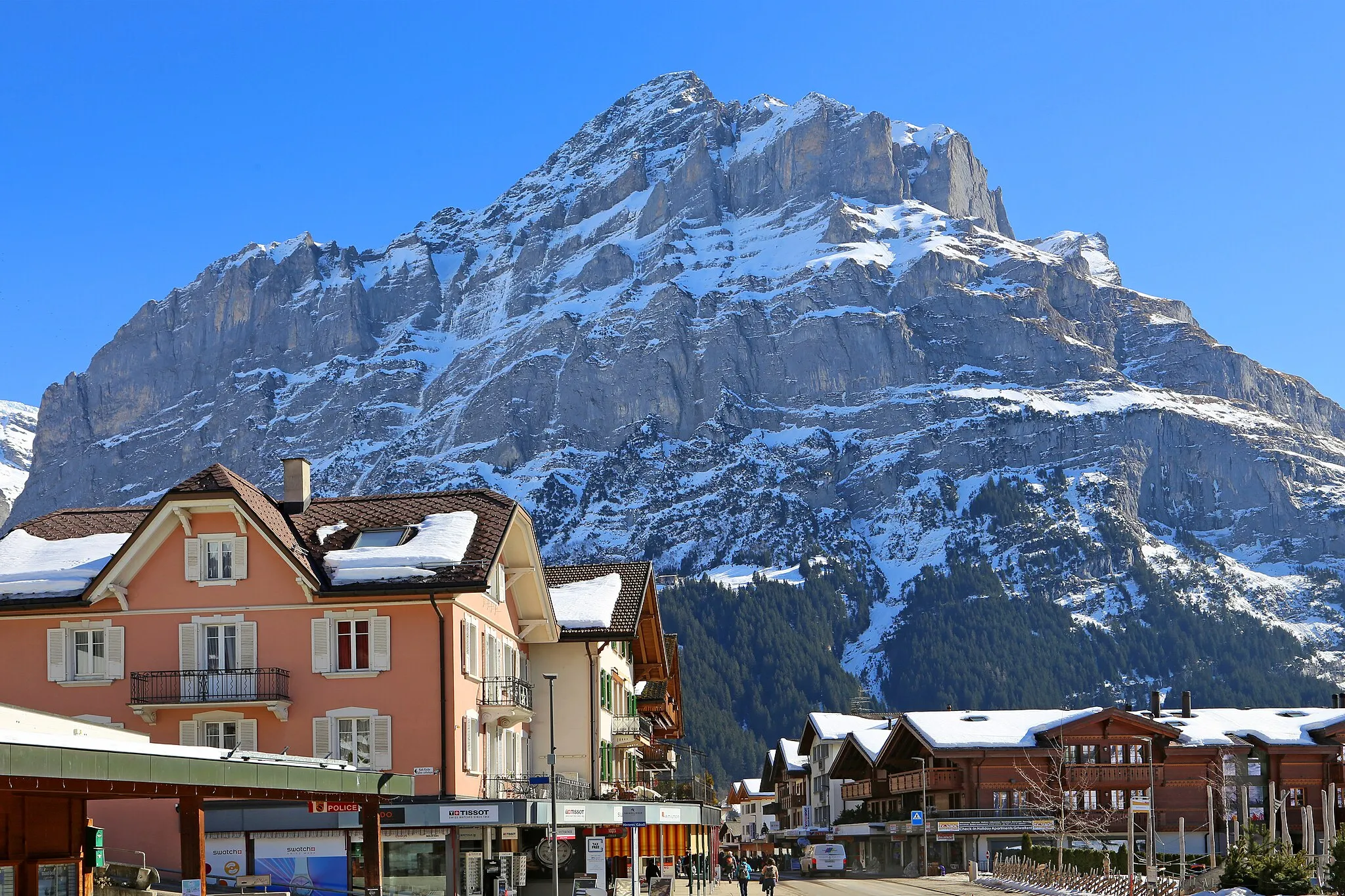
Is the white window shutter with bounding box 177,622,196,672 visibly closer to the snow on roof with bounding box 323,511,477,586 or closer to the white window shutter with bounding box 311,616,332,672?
the white window shutter with bounding box 311,616,332,672

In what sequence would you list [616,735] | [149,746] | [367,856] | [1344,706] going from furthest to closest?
[1344,706], [616,735], [367,856], [149,746]

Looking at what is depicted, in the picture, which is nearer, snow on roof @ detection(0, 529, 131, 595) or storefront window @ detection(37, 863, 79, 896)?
storefront window @ detection(37, 863, 79, 896)

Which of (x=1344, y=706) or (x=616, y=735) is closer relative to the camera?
(x=616, y=735)

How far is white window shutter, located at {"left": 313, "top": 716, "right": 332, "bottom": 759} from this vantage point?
165 ft

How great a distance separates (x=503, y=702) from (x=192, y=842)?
2474 cm

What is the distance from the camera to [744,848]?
177 m

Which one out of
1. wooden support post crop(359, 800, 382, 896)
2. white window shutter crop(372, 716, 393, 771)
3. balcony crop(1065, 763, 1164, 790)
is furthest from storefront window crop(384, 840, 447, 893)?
balcony crop(1065, 763, 1164, 790)

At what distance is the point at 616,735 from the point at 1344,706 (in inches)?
3441

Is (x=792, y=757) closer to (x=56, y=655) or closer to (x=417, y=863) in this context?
(x=417, y=863)

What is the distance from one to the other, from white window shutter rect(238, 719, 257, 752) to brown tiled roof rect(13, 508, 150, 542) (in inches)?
345

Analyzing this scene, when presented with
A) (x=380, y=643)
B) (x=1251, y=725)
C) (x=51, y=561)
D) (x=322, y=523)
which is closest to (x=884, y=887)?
(x=322, y=523)

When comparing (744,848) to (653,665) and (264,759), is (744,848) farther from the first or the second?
(264,759)

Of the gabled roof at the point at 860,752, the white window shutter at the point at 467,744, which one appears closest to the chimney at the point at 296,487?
the white window shutter at the point at 467,744

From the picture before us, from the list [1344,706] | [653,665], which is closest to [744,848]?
[1344,706]
